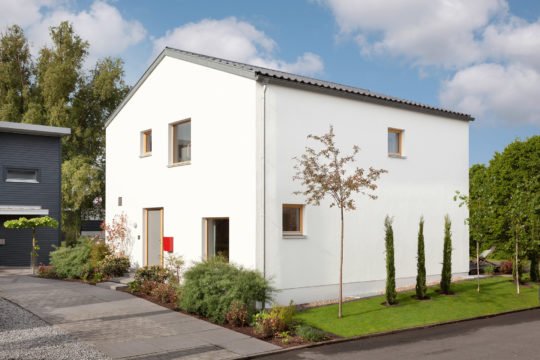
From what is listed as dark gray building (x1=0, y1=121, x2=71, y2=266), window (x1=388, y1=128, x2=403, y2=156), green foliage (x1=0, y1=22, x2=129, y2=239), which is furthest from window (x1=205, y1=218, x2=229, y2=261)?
green foliage (x1=0, y1=22, x2=129, y2=239)

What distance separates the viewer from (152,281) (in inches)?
585

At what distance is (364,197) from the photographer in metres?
15.3

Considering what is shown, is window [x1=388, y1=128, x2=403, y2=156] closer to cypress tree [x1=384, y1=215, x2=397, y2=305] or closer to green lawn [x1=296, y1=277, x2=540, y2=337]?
cypress tree [x1=384, y1=215, x2=397, y2=305]

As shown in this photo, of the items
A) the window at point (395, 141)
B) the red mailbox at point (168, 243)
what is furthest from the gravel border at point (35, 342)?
the window at point (395, 141)

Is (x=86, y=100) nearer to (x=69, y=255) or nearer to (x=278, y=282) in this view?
(x=69, y=255)

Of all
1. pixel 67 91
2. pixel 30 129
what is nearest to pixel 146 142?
pixel 30 129

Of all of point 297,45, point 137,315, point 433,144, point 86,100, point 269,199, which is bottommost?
point 137,315

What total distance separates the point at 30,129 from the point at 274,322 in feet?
61.6

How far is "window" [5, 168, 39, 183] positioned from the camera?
24.7 m

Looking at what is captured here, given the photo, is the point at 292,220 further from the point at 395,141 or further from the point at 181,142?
the point at 395,141

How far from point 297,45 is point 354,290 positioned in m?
7.33

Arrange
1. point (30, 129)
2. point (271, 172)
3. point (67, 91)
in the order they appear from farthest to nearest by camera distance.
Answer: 1. point (67, 91)
2. point (30, 129)
3. point (271, 172)

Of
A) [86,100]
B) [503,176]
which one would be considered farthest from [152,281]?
[86,100]

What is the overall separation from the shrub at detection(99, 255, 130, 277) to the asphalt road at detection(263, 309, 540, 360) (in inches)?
A: 369
